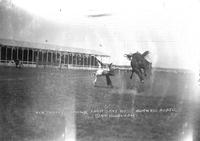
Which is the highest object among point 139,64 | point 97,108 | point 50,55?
point 50,55

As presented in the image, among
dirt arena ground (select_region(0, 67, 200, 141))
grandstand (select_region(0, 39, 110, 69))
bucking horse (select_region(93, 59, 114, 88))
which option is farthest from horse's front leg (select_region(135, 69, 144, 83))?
grandstand (select_region(0, 39, 110, 69))

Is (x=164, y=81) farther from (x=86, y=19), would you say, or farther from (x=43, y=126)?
(x=43, y=126)

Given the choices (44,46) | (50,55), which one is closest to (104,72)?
(44,46)

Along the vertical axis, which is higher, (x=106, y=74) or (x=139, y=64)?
(x=139, y=64)

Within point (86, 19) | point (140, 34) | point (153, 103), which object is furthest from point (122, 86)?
point (86, 19)

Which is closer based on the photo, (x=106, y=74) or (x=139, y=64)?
(x=106, y=74)

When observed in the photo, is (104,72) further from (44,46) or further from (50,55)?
(50,55)

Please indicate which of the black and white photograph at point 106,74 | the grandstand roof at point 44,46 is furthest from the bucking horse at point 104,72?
the grandstand roof at point 44,46

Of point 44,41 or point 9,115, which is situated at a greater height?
point 44,41
